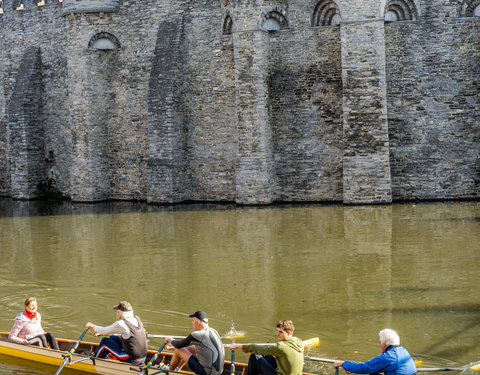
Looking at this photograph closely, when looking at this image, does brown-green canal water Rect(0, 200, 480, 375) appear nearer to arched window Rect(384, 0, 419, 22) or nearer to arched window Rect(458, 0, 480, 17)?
arched window Rect(458, 0, 480, 17)

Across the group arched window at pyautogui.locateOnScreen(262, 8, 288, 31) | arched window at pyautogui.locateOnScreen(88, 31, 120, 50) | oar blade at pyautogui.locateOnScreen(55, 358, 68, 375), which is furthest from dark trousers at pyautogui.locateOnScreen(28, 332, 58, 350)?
arched window at pyautogui.locateOnScreen(88, 31, 120, 50)

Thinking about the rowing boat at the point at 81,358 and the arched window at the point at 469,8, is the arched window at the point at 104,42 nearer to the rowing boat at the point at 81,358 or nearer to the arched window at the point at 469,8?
the arched window at the point at 469,8

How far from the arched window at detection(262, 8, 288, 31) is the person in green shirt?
15968 millimetres

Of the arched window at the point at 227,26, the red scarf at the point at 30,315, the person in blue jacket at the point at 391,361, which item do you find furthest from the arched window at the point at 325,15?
the person in blue jacket at the point at 391,361

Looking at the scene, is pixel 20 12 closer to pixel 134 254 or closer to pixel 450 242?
pixel 134 254

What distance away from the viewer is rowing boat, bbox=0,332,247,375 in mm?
A: 7949

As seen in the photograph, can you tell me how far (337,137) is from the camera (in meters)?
21.7

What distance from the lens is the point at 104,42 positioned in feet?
82.1

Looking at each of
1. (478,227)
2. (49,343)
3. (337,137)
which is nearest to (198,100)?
(337,137)

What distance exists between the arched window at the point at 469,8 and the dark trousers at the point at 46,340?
16.3 meters

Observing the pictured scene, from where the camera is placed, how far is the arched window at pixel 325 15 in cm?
2166

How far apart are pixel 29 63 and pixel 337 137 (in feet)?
42.5

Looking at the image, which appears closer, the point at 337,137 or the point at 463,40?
the point at 463,40

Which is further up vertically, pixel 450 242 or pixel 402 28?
pixel 402 28
